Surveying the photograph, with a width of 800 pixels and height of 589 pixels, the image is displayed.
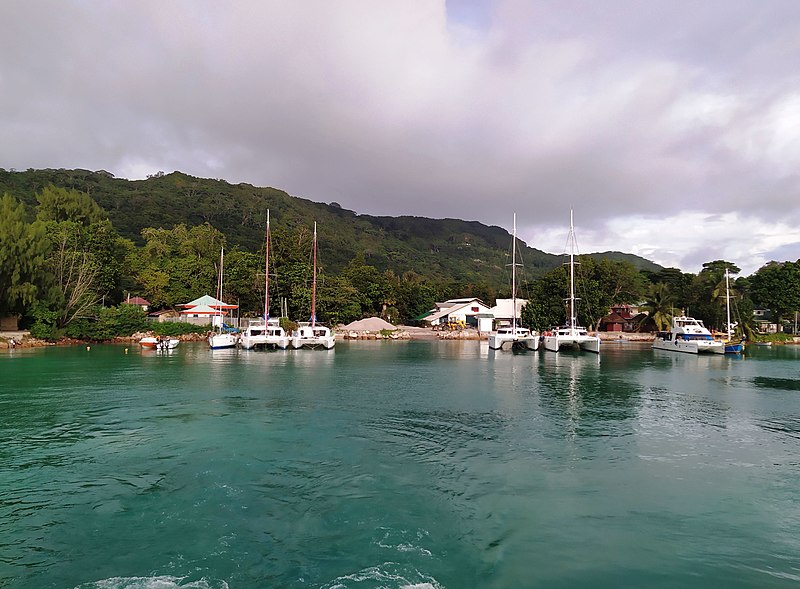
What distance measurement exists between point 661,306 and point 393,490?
3032 inches

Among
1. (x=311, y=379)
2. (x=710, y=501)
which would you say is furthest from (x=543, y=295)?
(x=710, y=501)

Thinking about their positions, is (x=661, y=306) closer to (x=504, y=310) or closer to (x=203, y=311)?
(x=504, y=310)

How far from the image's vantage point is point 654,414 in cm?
1986

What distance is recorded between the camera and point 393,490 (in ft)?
35.6

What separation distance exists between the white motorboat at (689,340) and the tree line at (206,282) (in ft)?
40.7

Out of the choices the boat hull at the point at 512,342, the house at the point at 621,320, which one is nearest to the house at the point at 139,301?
the boat hull at the point at 512,342

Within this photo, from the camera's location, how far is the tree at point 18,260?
152 feet

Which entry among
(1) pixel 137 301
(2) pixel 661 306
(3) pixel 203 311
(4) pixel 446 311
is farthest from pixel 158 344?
(2) pixel 661 306

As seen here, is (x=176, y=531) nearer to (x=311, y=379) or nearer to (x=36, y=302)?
(x=311, y=379)

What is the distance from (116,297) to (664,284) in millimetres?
78415

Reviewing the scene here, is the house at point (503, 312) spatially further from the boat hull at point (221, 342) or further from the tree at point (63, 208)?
the tree at point (63, 208)

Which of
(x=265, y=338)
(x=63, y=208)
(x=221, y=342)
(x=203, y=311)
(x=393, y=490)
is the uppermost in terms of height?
(x=63, y=208)

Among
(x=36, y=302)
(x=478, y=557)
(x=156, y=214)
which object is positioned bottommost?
(x=478, y=557)

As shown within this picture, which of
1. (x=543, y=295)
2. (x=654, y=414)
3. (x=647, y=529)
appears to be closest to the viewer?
(x=647, y=529)
